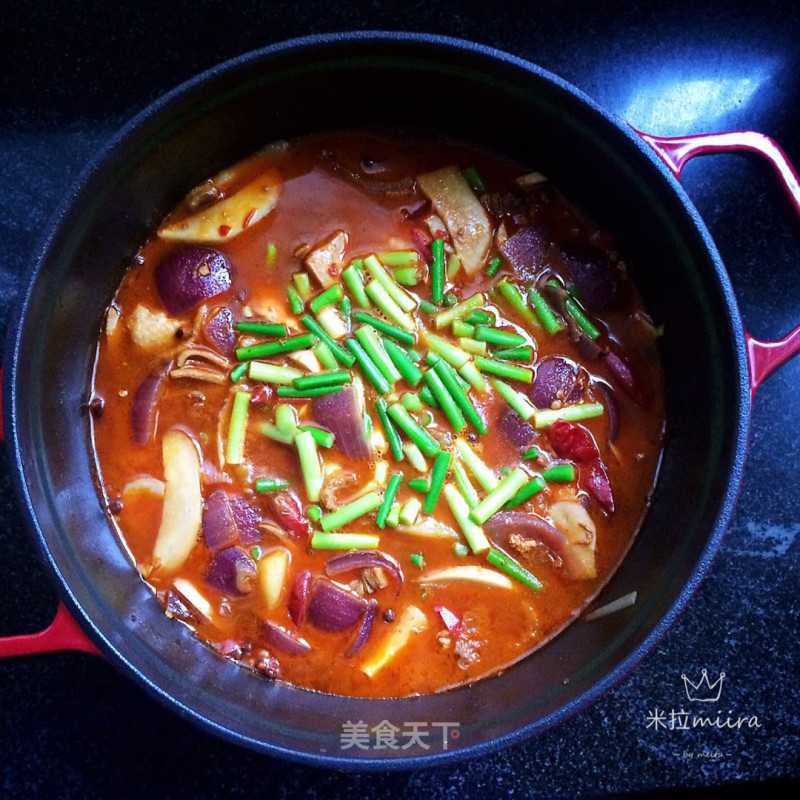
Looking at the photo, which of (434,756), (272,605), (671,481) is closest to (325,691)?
(272,605)

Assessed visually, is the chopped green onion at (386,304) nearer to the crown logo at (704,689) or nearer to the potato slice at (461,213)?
the potato slice at (461,213)

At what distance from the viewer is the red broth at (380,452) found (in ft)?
6.72

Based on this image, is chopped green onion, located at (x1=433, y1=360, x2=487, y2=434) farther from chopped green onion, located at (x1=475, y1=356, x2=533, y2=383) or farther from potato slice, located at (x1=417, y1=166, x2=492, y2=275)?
potato slice, located at (x1=417, y1=166, x2=492, y2=275)

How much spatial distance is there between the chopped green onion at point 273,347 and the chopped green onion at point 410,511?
18.2 inches

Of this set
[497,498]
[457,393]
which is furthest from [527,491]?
[457,393]

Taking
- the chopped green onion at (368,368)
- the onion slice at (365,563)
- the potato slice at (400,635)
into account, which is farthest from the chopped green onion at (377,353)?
the potato slice at (400,635)

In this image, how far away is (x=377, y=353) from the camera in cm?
206

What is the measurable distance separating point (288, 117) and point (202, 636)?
1.32m

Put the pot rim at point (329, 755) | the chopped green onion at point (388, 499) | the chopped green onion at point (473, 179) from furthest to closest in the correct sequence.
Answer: the chopped green onion at point (473, 179), the chopped green onion at point (388, 499), the pot rim at point (329, 755)

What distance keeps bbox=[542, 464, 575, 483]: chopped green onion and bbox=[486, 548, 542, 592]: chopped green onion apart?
0.73ft

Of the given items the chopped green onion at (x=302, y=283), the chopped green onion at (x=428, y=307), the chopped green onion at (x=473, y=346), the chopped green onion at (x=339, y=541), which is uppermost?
the chopped green onion at (x=302, y=283)

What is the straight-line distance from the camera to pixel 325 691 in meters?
2.06

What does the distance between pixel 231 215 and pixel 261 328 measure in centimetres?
31

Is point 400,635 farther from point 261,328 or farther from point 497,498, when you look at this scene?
point 261,328
